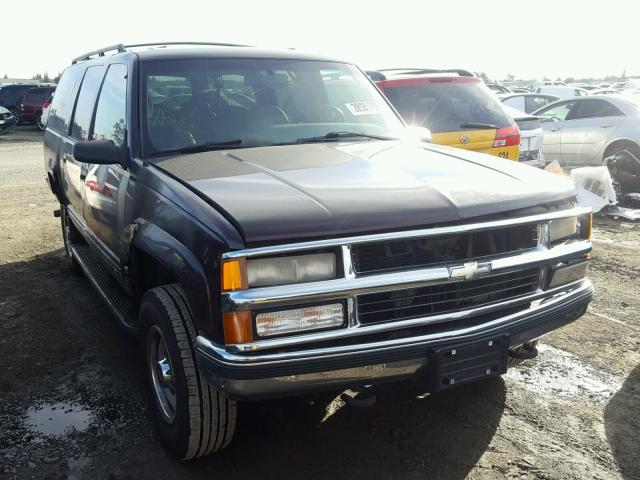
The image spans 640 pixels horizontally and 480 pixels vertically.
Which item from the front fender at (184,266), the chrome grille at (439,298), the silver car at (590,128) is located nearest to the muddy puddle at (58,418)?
the front fender at (184,266)

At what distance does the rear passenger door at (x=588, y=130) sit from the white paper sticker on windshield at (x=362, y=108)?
7.56 metres

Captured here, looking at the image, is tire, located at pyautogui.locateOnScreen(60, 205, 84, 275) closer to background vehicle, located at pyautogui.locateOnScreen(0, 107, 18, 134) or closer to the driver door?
the driver door

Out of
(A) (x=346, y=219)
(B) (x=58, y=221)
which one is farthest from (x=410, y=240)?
(B) (x=58, y=221)

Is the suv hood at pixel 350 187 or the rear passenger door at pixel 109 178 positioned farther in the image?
the rear passenger door at pixel 109 178

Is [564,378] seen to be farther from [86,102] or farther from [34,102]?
[34,102]

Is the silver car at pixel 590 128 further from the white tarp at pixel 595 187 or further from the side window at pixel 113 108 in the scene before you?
the side window at pixel 113 108

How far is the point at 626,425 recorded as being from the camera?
3.28 m

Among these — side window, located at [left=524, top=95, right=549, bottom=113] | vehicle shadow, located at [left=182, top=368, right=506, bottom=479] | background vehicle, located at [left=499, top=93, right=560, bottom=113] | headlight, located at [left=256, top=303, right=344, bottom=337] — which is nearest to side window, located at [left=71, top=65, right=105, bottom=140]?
vehicle shadow, located at [left=182, top=368, right=506, bottom=479]

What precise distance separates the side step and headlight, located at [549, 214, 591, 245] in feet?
7.54

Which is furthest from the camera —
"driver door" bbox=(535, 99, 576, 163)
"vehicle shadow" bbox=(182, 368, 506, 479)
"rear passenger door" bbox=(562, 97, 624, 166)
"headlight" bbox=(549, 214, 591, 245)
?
"driver door" bbox=(535, 99, 576, 163)

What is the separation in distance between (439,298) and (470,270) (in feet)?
0.58

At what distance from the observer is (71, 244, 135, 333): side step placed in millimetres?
3729

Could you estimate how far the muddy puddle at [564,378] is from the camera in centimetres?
366

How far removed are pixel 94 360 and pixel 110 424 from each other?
3.08 feet
